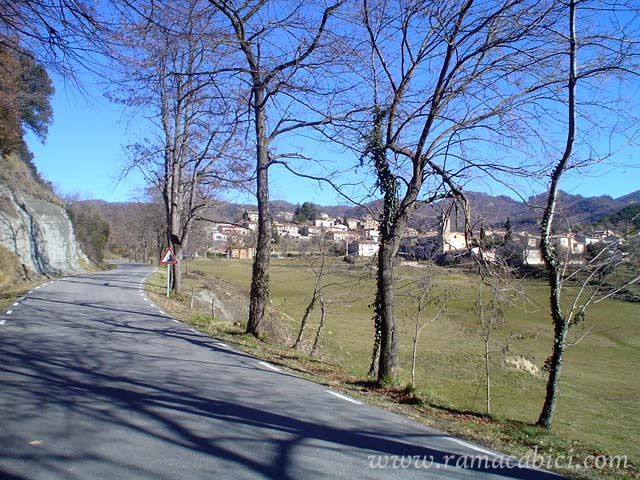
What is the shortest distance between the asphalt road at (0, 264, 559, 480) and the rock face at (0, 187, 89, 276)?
22261mm

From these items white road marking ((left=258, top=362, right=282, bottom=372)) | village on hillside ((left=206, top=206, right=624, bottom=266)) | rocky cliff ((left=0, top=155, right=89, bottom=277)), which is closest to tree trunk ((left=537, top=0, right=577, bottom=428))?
village on hillside ((left=206, top=206, right=624, bottom=266))

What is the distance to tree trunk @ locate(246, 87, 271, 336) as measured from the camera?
13984 millimetres

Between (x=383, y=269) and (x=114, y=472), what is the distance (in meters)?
7.15

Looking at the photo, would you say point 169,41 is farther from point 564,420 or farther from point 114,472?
point 564,420

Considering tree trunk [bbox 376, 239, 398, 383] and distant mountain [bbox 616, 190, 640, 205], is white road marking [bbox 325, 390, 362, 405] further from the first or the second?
distant mountain [bbox 616, 190, 640, 205]

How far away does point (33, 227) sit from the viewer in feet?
107

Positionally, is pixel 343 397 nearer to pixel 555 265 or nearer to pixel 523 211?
pixel 555 265

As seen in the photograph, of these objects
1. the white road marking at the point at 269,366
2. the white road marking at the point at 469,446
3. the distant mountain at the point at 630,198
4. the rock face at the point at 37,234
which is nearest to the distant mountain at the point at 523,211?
the distant mountain at the point at 630,198

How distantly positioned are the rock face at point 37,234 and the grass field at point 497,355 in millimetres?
11747

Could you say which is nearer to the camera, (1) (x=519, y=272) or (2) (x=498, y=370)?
(1) (x=519, y=272)

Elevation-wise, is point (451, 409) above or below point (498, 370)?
above

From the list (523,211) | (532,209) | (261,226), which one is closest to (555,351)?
(532,209)

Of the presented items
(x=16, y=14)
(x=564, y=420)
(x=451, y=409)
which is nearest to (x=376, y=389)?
(x=451, y=409)

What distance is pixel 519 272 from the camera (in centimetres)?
1007
